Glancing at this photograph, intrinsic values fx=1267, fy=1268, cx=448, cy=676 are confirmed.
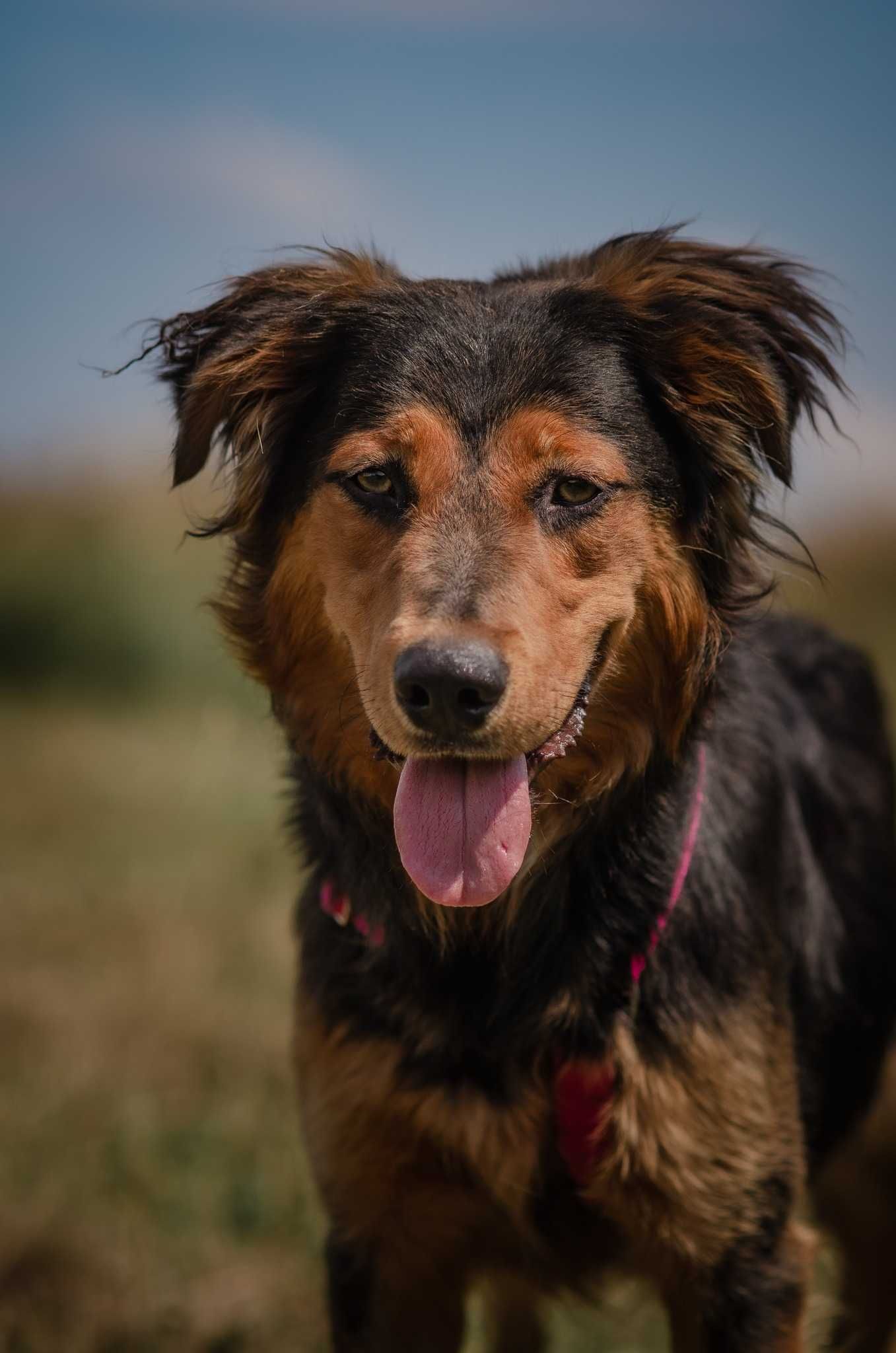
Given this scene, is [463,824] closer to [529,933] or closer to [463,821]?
[463,821]

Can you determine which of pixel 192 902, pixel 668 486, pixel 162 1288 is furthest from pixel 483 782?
pixel 192 902

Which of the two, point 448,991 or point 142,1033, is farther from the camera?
point 142,1033

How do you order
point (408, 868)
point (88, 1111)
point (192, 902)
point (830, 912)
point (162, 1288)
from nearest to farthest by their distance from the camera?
point (408, 868)
point (830, 912)
point (162, 1288)
point (88, 1111)
point (192, 902)

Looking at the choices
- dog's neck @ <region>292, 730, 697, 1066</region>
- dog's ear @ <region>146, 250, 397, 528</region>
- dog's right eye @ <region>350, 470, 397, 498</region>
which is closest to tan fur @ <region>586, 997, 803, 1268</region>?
dog's neck @ <region>292, 730, 697, 1066</region>

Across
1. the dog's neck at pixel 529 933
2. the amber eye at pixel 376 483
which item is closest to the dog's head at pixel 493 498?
the amber eye at pixel 376 483

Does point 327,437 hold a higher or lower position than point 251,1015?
higher

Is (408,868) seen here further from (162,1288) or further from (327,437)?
(162,1288)

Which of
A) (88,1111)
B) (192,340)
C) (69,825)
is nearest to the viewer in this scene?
(192,340)

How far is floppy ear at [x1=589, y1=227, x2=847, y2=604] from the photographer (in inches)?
112

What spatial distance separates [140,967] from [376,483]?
4.59 m

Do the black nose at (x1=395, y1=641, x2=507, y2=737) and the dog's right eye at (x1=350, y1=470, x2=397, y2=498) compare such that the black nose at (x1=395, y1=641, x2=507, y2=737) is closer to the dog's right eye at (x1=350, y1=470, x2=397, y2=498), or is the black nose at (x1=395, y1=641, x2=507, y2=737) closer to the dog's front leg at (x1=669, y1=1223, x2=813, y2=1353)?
the dog's right eye at (x1=350, y1=470, x2=397, y2=498)

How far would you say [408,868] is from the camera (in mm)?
2555

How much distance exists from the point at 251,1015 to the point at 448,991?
11.3 feet

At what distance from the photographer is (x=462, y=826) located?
256 cm
